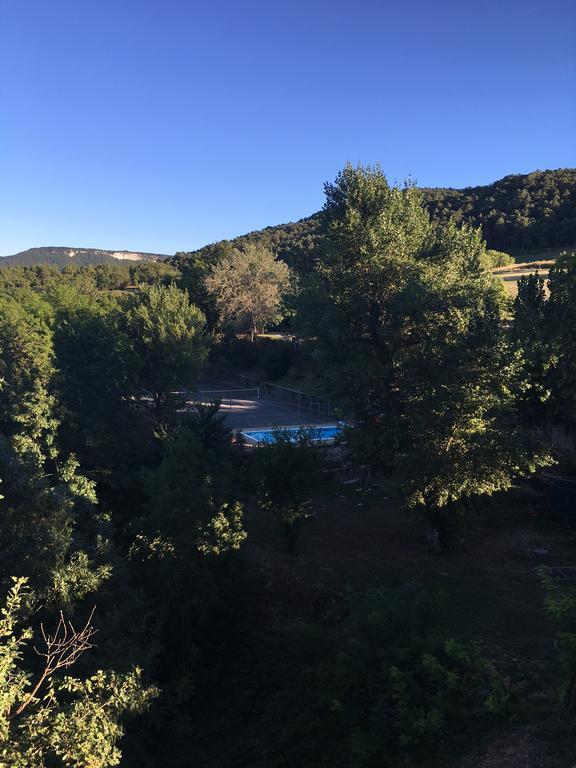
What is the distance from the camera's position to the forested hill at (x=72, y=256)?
166000 millimetres

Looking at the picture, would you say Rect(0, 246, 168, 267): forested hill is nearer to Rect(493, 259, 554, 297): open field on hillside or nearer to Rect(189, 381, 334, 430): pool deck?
Rect(493, 259, 554, 297): open field on hillside

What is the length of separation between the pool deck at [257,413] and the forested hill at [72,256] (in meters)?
133

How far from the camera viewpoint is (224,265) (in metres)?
56.5

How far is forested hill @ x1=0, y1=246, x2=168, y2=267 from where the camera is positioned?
166 m

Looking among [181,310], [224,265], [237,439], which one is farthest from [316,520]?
[224,265]

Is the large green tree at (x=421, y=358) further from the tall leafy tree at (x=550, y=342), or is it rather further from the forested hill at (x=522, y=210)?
the forested hill at (x=522, y=210)

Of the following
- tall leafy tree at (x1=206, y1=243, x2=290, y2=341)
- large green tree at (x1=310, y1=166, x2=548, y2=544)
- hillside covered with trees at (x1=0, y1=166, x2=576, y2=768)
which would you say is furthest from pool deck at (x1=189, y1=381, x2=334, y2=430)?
large green tree at (x1=310, y1=166, x2=548, y2=544)

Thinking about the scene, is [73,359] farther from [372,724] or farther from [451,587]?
[372,724]

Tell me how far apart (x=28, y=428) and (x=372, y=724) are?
18.3 m

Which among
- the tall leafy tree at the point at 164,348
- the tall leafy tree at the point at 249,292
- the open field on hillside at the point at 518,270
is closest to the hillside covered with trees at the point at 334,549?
the tall leafy tree at the point at 164,348

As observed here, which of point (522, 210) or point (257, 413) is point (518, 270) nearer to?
point (522, 210)

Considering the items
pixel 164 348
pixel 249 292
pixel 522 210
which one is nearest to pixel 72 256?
pixel 249 292

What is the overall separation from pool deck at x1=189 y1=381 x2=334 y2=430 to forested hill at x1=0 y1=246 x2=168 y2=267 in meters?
133

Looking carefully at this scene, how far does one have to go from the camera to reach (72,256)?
175 metres
